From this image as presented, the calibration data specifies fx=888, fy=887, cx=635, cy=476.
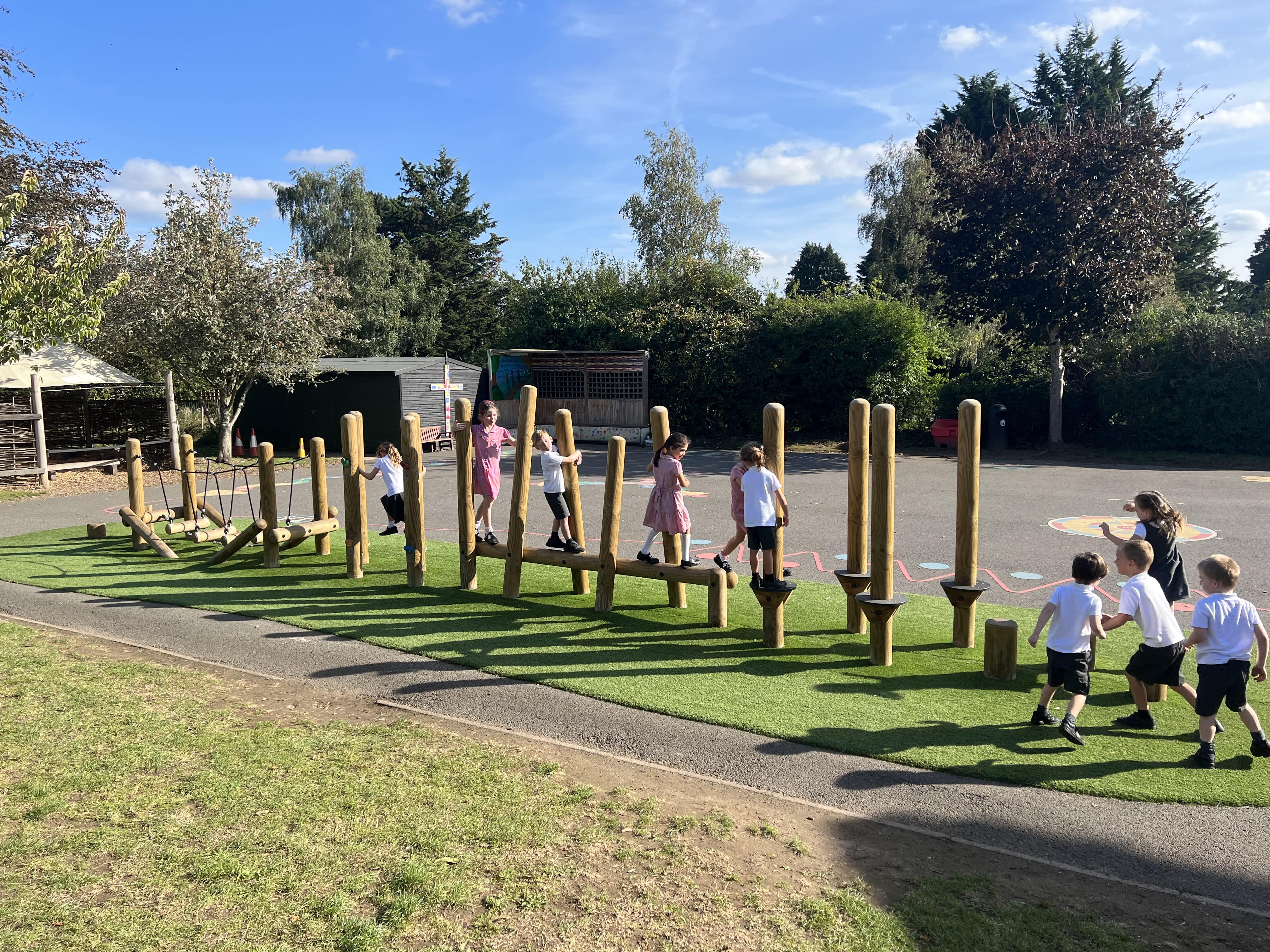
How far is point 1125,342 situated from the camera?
24.5 m

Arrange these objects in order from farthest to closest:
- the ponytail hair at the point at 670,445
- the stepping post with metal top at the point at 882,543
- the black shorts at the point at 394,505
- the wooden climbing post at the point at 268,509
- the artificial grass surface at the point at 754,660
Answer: the black shorts at the point at 394,505 < the wooden climbing post at the point at 268,509 < the ponytail hair at the point at 670,445 < the stepping post with metal top at the point at 882,543 < the artificial grass surface at the point at 754,660

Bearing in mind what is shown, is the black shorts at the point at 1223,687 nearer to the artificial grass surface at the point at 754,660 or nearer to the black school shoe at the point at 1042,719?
the artificial grass surface at the point at 754,660

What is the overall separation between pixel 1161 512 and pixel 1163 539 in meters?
0.20

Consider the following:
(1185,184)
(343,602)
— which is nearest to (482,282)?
(1185,184)

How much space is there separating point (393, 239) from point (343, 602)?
4650cm

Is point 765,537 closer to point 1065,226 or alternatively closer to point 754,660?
point 754,660

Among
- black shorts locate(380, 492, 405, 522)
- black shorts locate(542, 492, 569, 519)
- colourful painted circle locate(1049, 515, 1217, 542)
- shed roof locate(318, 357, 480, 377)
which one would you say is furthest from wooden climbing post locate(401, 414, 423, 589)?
shed roof locate(318, 357, 480, 377)

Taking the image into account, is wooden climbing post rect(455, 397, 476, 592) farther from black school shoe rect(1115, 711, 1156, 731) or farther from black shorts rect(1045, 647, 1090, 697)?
black school shoe rect(1115, 711, 1156, 731)

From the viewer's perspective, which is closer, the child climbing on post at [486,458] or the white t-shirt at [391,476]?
the child climbing on post at [486,458]

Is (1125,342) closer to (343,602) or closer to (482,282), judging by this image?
(343,602)

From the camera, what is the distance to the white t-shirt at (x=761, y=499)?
7566 millimetres

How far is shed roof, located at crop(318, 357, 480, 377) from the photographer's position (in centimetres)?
2648

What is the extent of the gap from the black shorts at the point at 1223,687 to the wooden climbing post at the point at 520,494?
565 centimetres

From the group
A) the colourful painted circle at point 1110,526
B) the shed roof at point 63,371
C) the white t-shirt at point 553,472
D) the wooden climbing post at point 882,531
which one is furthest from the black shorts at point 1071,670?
the shed roof at point 63,371
